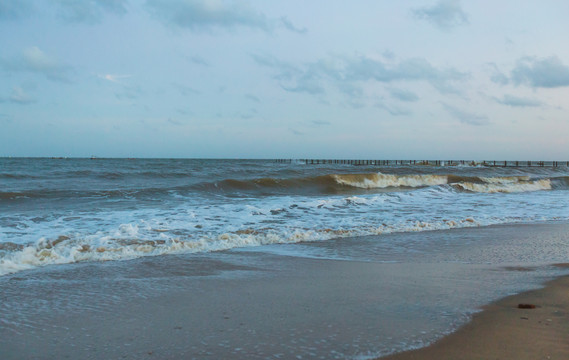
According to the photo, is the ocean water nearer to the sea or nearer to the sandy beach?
the sea

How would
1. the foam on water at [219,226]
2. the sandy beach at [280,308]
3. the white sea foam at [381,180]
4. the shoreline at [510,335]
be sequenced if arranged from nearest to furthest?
the shoreline at [510,335] < the sandy beach at [280,308] < the foam on water at [219,226] < the white sea foam at [381,180]

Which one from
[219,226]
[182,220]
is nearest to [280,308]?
[219,226]

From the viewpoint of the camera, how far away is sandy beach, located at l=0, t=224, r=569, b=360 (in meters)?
3.10

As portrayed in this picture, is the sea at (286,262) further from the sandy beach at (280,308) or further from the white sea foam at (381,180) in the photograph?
the white sea foam at (381,180)

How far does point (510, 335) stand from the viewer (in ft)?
10.7

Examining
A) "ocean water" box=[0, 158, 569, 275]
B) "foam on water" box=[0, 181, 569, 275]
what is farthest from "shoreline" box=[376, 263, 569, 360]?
"foam on water" box=[0, 181, 569, 275]

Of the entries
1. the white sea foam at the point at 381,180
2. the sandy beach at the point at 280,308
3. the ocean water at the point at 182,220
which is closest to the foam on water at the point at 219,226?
the ocean water at the point at 182,220

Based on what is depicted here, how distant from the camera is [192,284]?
5.01 m

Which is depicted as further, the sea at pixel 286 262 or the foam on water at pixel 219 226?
the foam on water at pixel 219 226

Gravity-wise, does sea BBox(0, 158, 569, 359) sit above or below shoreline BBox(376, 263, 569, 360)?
below

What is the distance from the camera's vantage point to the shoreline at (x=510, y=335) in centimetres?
294

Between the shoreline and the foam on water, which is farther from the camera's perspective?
the foam on water

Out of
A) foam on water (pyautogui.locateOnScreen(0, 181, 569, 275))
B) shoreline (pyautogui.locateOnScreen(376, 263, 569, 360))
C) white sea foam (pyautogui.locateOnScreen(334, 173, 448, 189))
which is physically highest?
white sea foam (pyautogui.locateOnScreen(334, 173, 448, 189))

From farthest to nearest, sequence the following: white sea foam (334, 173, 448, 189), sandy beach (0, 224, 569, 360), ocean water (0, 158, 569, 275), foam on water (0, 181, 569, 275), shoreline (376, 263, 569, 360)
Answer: white sea foam (334, 173, 448, 189) < ocean water (0, 158, 569, 275) < foam on water (0, 181, 569, 275) < sandy beach (0, 224, 569, 360) < shoreline (376, 263, 569, 360)
